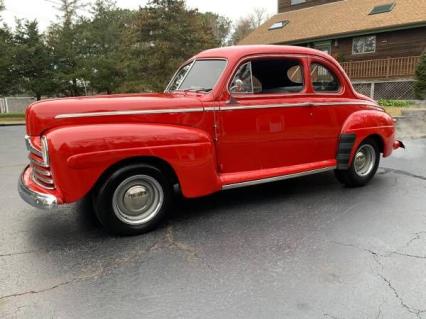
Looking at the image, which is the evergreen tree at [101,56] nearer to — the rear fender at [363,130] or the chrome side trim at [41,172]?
the rear fender at [363,130]

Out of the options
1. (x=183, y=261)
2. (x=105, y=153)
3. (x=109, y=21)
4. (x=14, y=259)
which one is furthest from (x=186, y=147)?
(x=109, y=21)

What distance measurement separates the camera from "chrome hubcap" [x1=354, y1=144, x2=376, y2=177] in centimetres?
565

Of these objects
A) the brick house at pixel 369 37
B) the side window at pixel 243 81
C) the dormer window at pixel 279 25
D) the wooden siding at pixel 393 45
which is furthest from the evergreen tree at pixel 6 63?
the side window at pixel 243 81

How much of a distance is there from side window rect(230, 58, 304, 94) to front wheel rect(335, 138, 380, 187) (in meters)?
1.42

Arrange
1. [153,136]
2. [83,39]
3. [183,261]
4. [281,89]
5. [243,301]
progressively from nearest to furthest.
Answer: [243,301]
[183,261]
[153,136]
[281,89]
[83,39]

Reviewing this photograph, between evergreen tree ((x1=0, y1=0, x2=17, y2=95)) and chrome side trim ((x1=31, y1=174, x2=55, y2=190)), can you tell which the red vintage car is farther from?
evergreen tree ((x1=0, y1=0, x2=17, y2=95))

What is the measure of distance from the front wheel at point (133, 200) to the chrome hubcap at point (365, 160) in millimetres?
3091

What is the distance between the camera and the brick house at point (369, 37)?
62.3ft

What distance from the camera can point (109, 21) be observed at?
97.8 ft

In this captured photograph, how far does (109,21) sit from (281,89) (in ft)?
92.6

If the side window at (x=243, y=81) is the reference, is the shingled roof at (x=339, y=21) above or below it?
above

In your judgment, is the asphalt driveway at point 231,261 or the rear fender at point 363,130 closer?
the asphalt driveway at point 231,261

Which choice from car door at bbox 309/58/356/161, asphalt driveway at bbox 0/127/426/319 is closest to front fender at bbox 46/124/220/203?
asphalt driveway at bbox 0/127/426/319

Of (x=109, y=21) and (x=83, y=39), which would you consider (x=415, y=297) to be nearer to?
(x=83, y=39)
